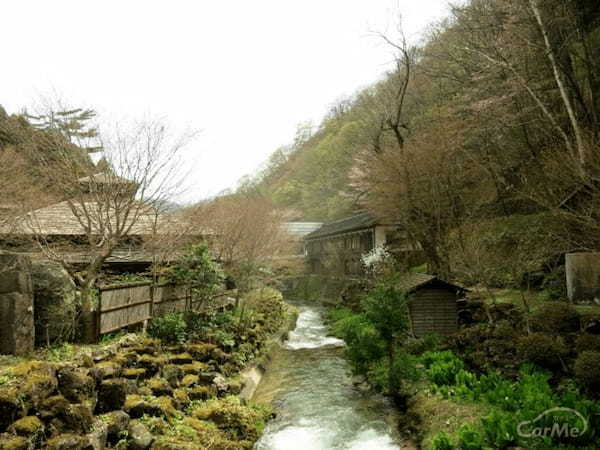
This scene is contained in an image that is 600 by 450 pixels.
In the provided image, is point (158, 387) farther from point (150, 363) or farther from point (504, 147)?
point (504, 147)

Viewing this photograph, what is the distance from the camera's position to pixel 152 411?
802cm

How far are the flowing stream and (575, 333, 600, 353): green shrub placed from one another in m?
4.55

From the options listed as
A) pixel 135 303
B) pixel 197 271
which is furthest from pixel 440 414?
pixel 197 271

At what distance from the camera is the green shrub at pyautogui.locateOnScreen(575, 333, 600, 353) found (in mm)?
8898

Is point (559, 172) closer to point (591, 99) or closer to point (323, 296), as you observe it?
point (591, 99)

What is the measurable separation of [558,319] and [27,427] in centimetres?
1148

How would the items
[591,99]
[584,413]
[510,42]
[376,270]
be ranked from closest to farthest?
[584,413] < [591,99] < [510,42] < [376,270]

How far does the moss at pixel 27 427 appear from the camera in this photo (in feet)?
18.8

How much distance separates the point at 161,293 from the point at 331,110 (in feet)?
253

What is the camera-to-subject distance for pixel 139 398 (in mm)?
8234

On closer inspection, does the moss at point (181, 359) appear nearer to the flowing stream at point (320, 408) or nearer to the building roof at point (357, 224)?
the flowing stream at point (320, 408)

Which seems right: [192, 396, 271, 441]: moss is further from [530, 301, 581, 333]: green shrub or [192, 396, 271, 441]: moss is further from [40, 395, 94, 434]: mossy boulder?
[530, 301, 581, 333]: green shrub

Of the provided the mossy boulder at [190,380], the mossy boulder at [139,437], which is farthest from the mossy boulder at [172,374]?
the mossy boulder at [139,437]

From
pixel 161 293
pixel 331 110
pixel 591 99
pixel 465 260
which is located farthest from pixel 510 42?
pixel 331 110
